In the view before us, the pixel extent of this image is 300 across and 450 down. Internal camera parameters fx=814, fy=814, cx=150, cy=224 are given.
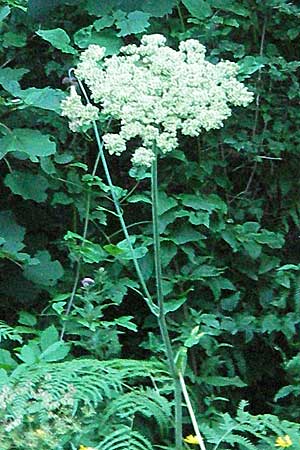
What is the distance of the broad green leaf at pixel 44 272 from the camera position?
2.11 meters

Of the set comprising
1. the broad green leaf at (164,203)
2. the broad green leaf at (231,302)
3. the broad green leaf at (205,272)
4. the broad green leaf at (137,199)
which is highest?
the broad green leaf at (137,199)

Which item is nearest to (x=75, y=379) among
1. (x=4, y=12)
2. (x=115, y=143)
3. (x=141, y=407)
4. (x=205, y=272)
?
(x=141, y=407)

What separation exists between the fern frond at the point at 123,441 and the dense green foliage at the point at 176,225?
219 millimetres

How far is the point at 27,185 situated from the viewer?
7.02 feet

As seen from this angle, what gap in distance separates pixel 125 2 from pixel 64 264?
5.02 ft

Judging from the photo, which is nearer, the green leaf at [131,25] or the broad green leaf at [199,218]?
the green leaf at [131,25]

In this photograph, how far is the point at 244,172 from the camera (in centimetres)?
255

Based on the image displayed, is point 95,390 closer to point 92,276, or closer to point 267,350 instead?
point 92,276

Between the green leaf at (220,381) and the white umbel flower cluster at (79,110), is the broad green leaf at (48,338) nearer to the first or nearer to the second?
the green leaf at (220,381)

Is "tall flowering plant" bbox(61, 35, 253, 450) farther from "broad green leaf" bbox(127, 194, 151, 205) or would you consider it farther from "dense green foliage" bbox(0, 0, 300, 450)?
"broad green leaf" bbox(127, 194, 151, 205)

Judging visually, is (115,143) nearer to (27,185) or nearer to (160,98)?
(160,98)

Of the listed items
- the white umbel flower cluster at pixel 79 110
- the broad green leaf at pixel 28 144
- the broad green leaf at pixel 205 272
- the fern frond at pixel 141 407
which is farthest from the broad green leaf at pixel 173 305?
the white umbel flower cluster at pixel 79 110

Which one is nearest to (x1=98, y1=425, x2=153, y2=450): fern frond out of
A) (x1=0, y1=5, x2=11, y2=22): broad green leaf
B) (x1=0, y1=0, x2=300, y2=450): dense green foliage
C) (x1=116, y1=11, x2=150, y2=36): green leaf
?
(x1=0, y1=0, x2=300, y2=450): dense green foliage

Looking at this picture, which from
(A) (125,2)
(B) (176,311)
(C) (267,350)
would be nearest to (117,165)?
(B) (176,311)
